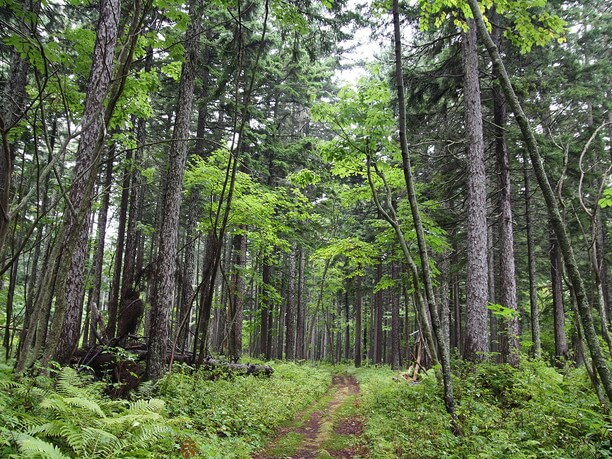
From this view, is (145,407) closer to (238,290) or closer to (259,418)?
(259,418)

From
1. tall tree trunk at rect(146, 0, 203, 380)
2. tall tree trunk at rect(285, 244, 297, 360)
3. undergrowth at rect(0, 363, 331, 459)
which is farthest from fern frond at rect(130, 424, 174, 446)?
tall tree trunk at rect(285, 244, 297, 360)

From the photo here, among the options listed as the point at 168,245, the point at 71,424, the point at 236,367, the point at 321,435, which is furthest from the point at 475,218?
the point at 71,424

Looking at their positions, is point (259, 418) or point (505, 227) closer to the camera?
point (259, 418)

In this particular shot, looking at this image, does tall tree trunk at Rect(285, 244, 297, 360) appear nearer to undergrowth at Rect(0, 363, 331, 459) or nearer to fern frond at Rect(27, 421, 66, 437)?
undergrowth at Rect(0, 363, 331, 459)

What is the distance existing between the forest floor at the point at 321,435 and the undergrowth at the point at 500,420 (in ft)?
1.56

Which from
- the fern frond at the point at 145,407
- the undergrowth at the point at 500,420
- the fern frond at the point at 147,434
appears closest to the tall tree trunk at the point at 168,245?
the fern frond at the point at 145,407

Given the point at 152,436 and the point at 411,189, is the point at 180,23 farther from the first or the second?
the point at 152,436

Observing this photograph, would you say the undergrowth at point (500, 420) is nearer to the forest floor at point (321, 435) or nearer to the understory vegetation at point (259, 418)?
the understory vegetation at point (259, 418)

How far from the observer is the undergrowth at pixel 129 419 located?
3.50 meters

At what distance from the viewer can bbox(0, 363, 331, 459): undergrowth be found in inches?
138

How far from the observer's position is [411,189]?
6625 mm

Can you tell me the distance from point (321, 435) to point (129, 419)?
5.31 metres

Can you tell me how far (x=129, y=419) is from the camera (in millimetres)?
4270

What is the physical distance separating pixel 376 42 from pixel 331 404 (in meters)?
12.5
